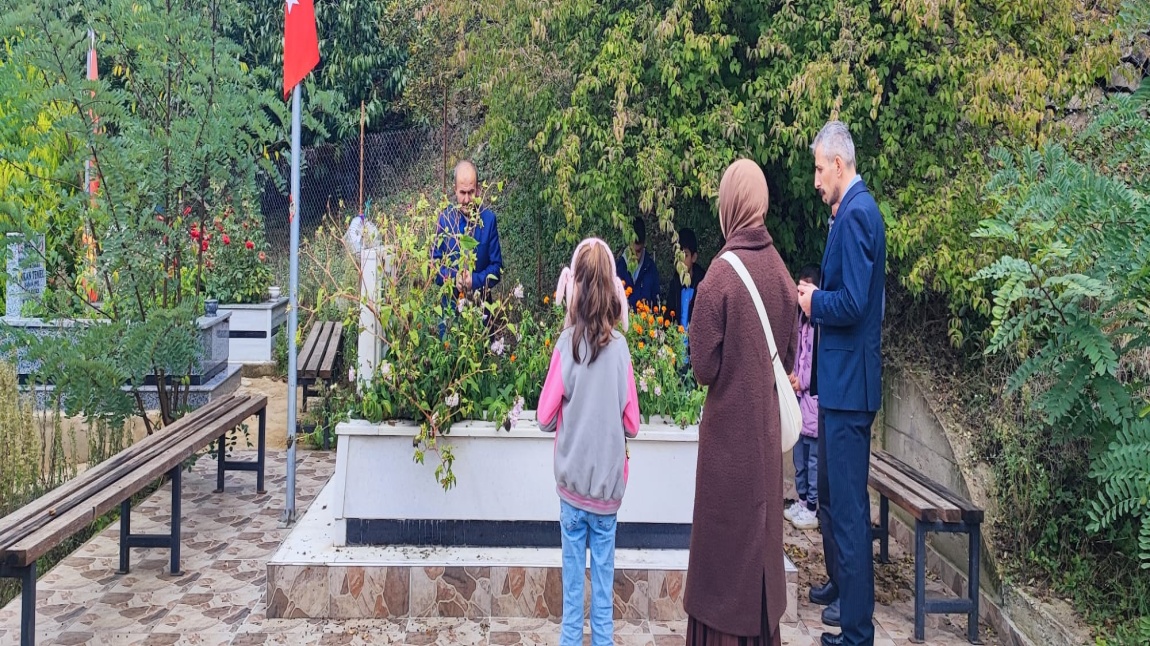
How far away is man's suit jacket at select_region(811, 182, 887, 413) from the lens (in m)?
3.85

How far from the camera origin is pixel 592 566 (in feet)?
12.6

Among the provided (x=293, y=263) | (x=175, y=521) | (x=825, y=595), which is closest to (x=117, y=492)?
(x=175, y=521)

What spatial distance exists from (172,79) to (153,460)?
2.83 meters

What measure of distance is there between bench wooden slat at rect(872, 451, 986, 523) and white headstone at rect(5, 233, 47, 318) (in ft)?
17.2

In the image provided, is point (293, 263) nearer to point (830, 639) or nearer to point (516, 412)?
point (516, 412)

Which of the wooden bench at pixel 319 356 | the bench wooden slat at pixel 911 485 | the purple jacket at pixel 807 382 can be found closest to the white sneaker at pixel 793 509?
the purple jacket at pixel 807 382

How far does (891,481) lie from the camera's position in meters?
4.78

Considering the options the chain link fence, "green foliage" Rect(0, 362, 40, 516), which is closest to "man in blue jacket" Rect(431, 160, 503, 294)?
"green foliage" Rect(0, 362, 40, 516)

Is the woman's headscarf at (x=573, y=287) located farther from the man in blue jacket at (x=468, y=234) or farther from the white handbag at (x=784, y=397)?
the man in blue jacket at (x=468, y=234)

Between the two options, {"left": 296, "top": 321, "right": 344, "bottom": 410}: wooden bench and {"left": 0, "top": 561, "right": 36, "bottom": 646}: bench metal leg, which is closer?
{"left": 0, "top": 561, "right": 36, "bottom": 646}: bench metal leg

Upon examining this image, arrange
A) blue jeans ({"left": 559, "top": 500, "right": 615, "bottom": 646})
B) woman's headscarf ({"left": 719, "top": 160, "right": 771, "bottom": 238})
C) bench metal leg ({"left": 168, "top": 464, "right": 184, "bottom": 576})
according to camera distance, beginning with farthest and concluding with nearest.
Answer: bench metal leg ({"left": 168, "top": 464, "right": 184, "bottom": 576})
blue jeans ({"left": 559, "top": 500, "right": 615, "bottom": 646})
woman's headscarf ({"left": 719, "top": 160, "right": 771, "bottom": 238})

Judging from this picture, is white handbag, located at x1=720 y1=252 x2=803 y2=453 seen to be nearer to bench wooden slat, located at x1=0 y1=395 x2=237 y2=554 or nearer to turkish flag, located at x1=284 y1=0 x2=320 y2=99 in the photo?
bench wooden slat, located at x1=0 y1=395 x2=237 y2=554

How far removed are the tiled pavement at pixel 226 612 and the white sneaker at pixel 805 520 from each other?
264 millimetres

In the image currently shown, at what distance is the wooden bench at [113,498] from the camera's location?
3486mm
